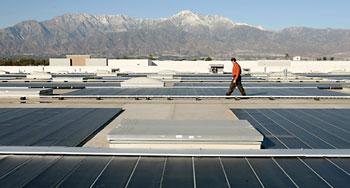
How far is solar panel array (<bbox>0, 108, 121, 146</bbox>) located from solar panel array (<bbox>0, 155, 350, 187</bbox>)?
1.34m

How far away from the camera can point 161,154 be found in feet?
18.9

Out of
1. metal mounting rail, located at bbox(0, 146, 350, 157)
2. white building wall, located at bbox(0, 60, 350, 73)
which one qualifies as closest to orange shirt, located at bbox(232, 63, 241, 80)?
metal mounting rail, located at bbox(0, 146, 350, 157)

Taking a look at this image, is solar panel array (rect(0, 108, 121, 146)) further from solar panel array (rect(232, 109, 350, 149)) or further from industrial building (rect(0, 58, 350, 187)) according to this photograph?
solar panel array (rect(232, 109, 350, 149))

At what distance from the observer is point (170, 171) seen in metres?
5.10

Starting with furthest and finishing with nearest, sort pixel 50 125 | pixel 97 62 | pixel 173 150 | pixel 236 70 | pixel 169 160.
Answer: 1. pixel 97 62
2. pixel 236 70
3. pixel 50 125
4. pixel 173 150
5. pixel 169 160

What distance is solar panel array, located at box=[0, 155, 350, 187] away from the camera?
467 cm

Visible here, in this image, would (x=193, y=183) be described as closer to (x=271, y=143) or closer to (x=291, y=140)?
(x=271, y=143)

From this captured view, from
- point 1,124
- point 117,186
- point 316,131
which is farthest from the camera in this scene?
point 1,124

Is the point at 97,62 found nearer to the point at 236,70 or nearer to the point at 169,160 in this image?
the point at 236,70

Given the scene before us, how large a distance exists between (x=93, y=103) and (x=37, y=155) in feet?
31.6

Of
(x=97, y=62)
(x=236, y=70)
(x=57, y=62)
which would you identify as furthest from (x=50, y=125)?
(x=57, y=62)

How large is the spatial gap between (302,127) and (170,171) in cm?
539

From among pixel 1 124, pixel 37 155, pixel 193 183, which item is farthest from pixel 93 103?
pixel 193 183

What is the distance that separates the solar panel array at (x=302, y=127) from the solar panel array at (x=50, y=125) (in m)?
5.02
